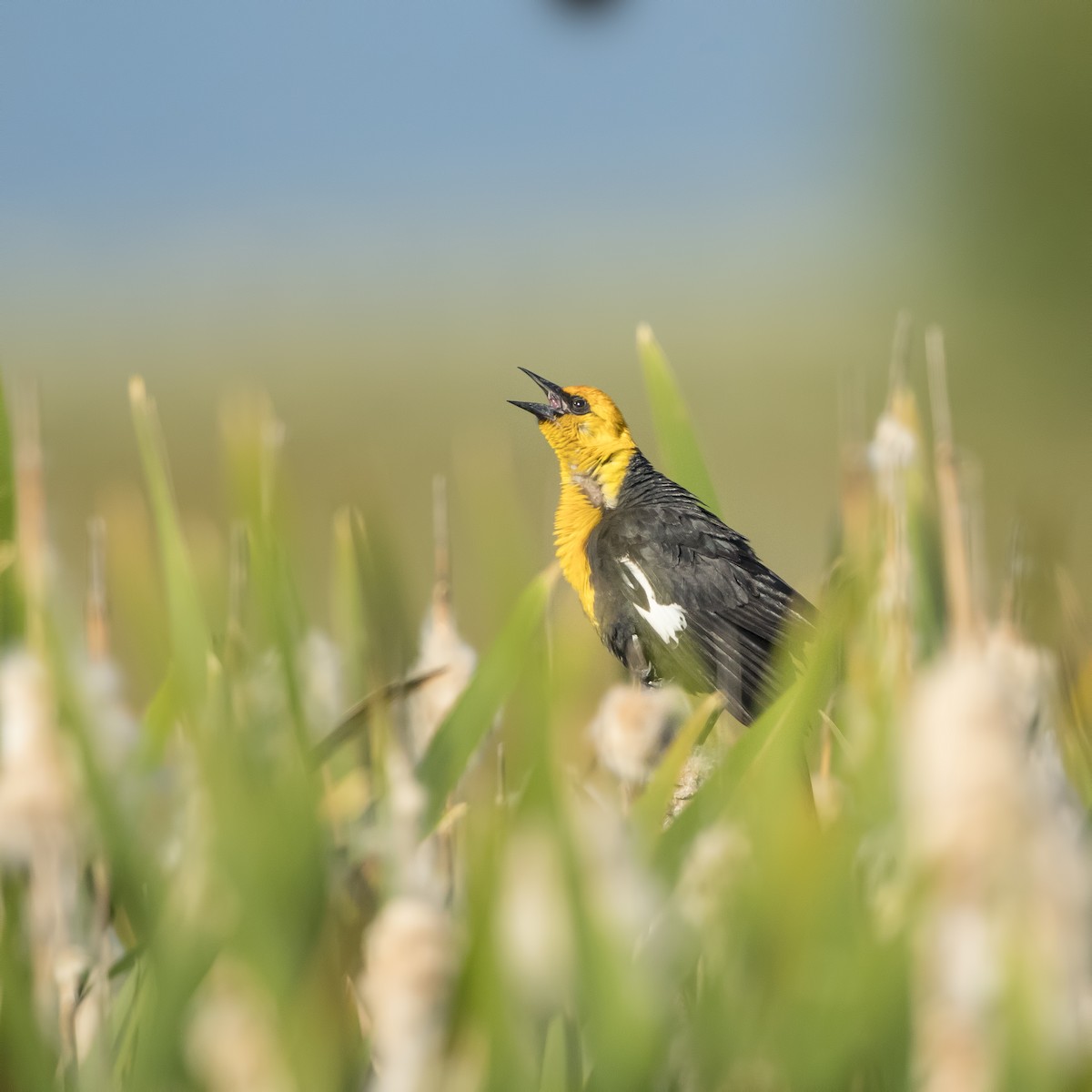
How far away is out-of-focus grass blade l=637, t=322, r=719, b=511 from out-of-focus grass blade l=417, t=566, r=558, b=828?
13.7 inches

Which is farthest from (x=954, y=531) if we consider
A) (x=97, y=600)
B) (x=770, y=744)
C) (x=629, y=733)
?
(x=97, y=600)

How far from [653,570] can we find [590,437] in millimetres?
281

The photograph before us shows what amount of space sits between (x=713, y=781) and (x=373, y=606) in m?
0.21

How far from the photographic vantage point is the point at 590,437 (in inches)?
80.1

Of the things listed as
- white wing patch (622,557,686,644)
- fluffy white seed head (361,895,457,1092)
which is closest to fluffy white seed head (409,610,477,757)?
fluffy white seed head (361,895,457,1092)

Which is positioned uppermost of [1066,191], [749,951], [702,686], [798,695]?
[1066,191]

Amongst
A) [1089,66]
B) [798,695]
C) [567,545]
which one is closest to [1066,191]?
[1089,66]

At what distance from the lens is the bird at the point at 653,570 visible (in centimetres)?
180

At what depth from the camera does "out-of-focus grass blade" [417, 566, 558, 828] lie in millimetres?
700

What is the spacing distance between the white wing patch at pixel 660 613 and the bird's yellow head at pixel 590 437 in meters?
0.18

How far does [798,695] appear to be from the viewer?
658 mm

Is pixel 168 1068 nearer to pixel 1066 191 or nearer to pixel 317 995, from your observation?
pixel 317 995

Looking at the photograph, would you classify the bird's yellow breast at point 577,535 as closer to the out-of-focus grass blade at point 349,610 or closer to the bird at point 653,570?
the bird at point 653,570

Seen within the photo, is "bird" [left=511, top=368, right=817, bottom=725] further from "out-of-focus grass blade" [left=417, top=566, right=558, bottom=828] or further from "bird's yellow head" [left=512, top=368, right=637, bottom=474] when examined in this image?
"out-of-focus grass blade" [left=417, top=566, right=558, bottom=828]
